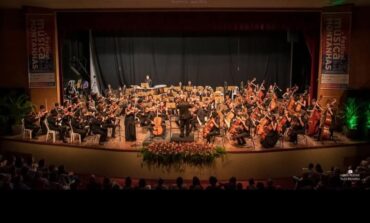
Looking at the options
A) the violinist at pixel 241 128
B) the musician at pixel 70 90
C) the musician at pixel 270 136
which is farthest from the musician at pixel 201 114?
the musician at pixel 70 90

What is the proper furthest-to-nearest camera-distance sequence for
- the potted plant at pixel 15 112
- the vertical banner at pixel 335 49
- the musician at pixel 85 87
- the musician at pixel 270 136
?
1. the musician at pixel 85 87
2. the vertical banner at pixel 335 49
3. the potted plant at pixel 15 112
4. the musician at pixel 270 136

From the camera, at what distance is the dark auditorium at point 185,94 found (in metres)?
11.2

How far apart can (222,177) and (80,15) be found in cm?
756

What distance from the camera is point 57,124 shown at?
40.6 feet

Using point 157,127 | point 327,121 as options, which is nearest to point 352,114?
point 327,121

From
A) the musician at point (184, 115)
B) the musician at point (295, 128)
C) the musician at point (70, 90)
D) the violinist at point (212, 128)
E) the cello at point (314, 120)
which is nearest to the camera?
the violinist at point (212, 128)

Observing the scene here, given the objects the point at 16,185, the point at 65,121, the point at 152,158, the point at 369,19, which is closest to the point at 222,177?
the point at 152,158

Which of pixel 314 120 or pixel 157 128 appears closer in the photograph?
pixel 157 128

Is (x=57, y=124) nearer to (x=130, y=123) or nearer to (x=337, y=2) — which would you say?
(x=130, y=123)

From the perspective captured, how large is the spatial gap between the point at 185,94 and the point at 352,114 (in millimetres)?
5131

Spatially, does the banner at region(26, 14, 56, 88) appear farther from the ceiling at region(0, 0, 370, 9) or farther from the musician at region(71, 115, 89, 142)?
the musician at region(71, 115, 89, 142)

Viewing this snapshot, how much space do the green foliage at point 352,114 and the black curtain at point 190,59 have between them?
6427 millimetres

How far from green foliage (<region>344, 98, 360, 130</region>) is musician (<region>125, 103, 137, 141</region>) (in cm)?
601

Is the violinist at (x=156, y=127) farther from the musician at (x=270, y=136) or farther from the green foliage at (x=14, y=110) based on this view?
the green foliage at (x=14, y=110)
